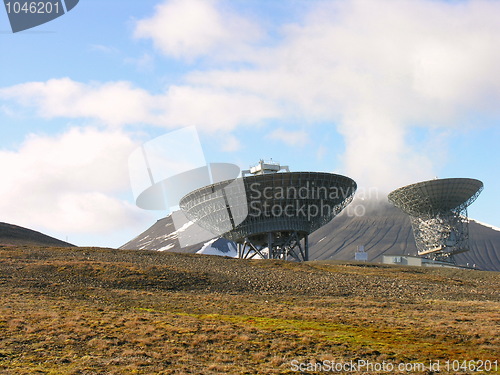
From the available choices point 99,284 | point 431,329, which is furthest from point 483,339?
point 99,284

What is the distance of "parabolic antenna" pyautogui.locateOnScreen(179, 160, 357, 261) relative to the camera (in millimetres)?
79938

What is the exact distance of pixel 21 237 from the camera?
11812cm

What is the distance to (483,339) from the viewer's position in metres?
28.5

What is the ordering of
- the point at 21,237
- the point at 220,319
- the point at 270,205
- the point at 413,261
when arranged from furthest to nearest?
the point at 21,237 → the point at 413,261 → the point at 270,205 → the point at 220,319

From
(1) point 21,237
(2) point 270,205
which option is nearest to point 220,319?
(2) point 270,205

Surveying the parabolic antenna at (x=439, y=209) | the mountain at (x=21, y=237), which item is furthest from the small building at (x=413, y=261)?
the mountain at (x=21, y=237)

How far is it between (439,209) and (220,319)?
7931 centimetres

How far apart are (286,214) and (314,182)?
6.48 metres

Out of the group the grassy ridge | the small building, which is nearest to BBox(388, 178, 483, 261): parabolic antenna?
the small building

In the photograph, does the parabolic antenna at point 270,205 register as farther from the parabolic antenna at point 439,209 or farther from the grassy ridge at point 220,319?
the parabolic antenna at point 439,209

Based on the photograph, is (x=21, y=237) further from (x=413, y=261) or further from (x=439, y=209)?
(x=439, y=209)

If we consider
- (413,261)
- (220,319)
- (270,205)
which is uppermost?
(270,205)

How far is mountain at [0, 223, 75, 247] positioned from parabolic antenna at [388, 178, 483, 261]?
2644 inches

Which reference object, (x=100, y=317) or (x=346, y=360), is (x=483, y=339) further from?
(x=100, y=317)
